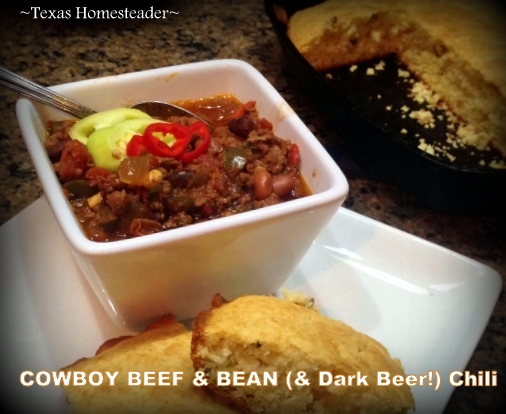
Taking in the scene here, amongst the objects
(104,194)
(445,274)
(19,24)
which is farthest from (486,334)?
(19,24)

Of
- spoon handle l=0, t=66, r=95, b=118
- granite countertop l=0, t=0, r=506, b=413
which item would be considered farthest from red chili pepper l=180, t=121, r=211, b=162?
granite countertop l=0, t=0, r=506, b=413

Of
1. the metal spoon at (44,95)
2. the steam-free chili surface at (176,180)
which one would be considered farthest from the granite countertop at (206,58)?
the steam-free chili surface at (176,180)

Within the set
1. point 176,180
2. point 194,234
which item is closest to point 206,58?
point 176,180

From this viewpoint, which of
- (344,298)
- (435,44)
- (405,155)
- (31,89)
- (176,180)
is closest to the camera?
(176,180)

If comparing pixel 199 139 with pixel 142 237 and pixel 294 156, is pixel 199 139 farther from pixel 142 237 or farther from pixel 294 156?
pixel 142 237

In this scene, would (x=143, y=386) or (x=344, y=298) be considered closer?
(x=143, y=386)

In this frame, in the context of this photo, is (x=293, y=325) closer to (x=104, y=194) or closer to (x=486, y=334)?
(x=104, y=194)

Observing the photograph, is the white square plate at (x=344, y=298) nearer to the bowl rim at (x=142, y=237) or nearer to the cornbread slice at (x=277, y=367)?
the cornbread slice at (x=277, y=367)
